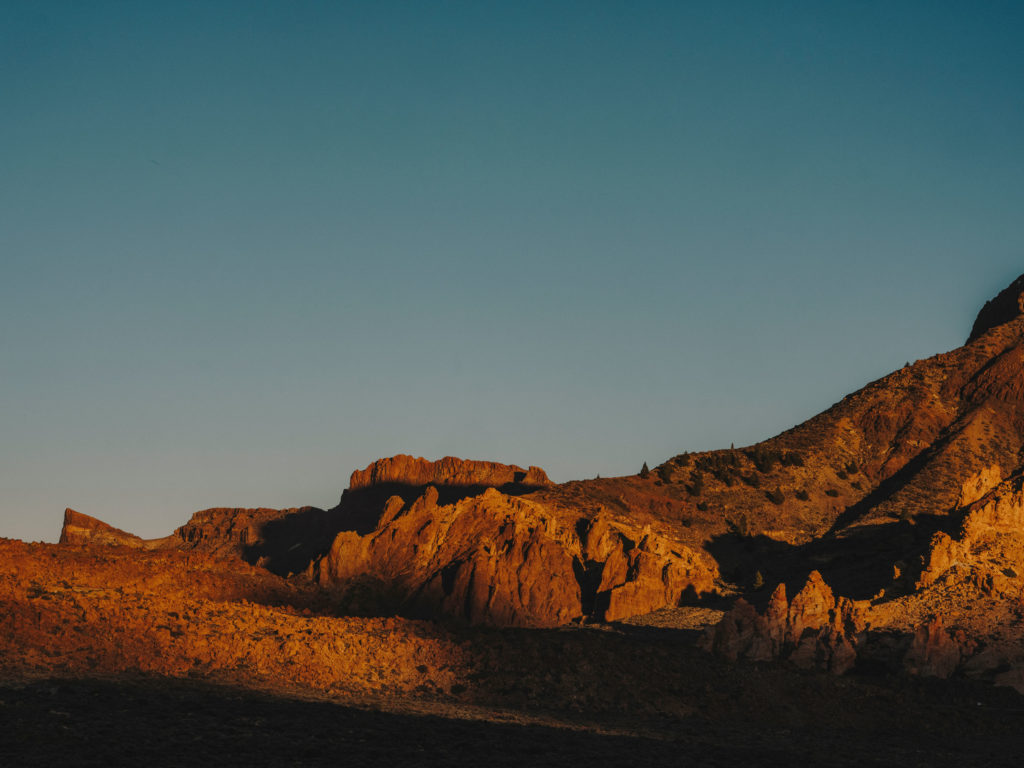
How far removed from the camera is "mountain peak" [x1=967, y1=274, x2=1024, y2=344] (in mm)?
126119

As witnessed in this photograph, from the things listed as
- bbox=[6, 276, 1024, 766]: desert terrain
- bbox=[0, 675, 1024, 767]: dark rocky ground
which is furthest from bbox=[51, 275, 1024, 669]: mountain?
bbox=[0, 675, 1024, 767]: dark rocky ground

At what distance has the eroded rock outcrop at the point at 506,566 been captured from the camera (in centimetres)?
5941

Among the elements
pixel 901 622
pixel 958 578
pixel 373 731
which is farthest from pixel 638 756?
pixel 958 578

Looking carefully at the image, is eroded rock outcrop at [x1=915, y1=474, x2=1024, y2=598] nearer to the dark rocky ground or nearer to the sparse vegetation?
the dark rocky ground

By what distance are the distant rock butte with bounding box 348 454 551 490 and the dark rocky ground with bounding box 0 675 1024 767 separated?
297 feet

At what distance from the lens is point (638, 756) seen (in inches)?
1088

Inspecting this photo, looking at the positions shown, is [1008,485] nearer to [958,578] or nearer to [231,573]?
[958,578]

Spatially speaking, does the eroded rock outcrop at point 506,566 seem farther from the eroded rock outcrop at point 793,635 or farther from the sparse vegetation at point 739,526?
the eroded rock outcrop at point 793,635

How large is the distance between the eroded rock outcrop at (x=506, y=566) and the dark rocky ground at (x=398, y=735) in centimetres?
2309

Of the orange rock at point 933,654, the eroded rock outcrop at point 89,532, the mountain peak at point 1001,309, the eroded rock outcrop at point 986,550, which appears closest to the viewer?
the orange rock at point 933,654

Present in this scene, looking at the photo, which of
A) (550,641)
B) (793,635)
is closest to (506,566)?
(793,635)

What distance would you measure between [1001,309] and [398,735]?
122859mm

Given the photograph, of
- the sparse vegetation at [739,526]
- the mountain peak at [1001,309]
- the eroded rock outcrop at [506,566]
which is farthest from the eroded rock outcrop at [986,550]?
the mountain peak at [1001,309]

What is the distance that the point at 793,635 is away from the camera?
44.3 meters
